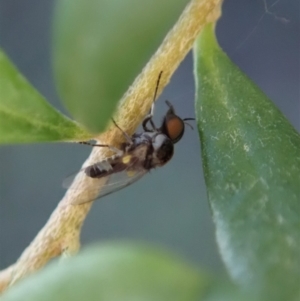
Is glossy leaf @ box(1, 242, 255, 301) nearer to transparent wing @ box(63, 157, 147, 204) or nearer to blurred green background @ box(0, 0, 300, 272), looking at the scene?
transparent wing @ box(63, 157, 147, 204)

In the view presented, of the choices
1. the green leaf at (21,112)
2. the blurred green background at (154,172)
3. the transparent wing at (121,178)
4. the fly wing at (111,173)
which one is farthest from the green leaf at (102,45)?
the blurred green background at (154,172)

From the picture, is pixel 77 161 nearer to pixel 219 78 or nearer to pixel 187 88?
pixel 187 88

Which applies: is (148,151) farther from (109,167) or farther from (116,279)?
(116,279)

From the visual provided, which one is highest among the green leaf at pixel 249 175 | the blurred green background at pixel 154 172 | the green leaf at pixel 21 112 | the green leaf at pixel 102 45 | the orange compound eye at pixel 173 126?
the green leaf at pixel 102 45

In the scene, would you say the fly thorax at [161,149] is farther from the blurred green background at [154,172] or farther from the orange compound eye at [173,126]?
the blurred green background at [154,172]

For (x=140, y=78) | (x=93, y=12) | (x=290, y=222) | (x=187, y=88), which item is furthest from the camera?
(x=187, y=88)

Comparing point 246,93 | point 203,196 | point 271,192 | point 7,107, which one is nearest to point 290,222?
point 271,192

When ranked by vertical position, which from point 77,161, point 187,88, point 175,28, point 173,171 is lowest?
point 77,161

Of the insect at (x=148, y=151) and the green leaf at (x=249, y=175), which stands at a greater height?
the green leaf at (x=249, y=175)
